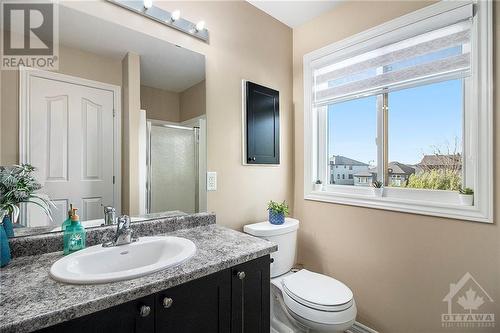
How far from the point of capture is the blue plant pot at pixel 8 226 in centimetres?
93

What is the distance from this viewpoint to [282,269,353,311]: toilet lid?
127cm

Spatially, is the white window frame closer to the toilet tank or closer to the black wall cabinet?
the toilet tank

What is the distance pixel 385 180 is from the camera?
5.55ft

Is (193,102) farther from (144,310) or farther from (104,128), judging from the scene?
(144,310)

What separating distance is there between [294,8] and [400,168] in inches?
56.6

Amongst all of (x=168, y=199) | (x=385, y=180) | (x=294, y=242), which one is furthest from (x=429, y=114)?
(x=168, y=199)

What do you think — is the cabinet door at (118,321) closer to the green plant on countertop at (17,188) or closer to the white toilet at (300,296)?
the green plant on countertop at (17,188)

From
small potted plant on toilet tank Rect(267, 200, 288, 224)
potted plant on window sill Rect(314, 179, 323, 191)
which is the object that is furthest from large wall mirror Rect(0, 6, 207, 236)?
potted plant on window sill Rect(314, 179, 323, 191)

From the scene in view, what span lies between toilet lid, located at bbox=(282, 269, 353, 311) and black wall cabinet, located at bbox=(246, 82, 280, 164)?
856mm

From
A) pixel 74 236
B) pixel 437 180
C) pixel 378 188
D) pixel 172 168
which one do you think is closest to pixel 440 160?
pixel 437 180

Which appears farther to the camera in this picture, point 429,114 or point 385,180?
point 385,180

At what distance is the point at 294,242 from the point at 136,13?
1.74 m

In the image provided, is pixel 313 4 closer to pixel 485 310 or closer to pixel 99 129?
pixel 99 129

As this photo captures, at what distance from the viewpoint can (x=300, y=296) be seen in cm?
134
